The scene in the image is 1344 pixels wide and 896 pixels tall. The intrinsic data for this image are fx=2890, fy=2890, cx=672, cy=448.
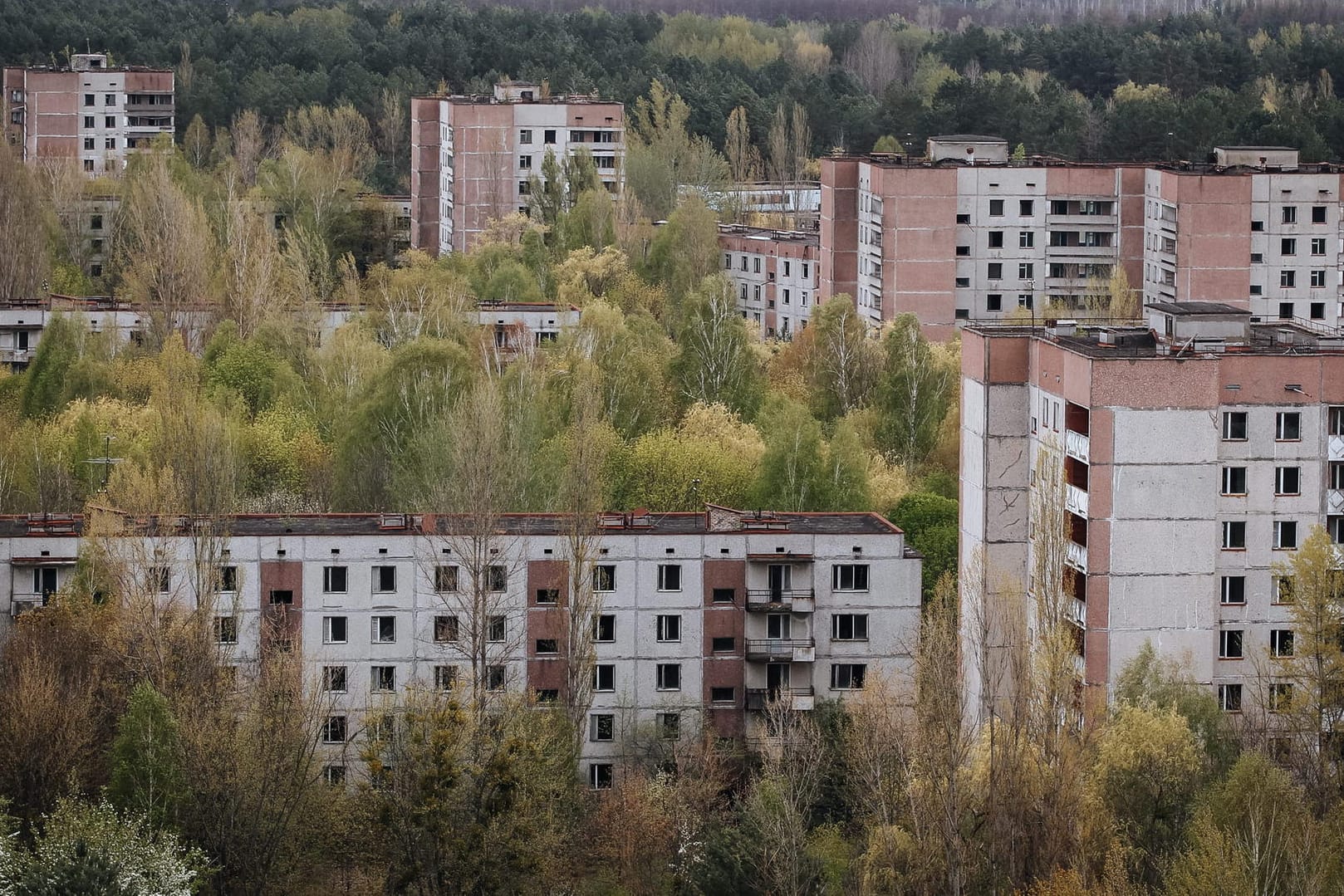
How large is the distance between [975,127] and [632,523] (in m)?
46.2

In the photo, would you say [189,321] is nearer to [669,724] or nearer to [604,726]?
[604,726]

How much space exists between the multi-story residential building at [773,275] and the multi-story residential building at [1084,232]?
5079 millimetres

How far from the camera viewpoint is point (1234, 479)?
1183 inches

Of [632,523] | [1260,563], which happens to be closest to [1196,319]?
[1260,563]

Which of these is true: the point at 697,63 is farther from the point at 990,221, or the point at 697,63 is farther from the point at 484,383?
the point at 484,383

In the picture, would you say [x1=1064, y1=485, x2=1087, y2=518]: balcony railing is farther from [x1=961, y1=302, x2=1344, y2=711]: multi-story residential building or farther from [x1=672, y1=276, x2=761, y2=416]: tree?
[x1=672, y1=276, x2=761, y2=416]: tree

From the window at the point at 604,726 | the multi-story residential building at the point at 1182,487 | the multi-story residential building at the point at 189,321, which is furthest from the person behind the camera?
the multi-story residential building at the point at 189,321

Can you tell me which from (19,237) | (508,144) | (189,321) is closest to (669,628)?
(189,321)

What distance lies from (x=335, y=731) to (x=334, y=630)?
1.11 metres

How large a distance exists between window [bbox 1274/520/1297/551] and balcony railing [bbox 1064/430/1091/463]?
7.41ft

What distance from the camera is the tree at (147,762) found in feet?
91.5

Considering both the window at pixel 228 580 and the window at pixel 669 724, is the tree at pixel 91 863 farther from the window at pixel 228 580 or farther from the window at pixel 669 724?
the window at pixel 669 724

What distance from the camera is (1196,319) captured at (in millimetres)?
30641

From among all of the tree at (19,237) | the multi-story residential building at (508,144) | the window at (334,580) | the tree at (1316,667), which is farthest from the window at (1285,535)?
the multi-story residential building at (508,144)
